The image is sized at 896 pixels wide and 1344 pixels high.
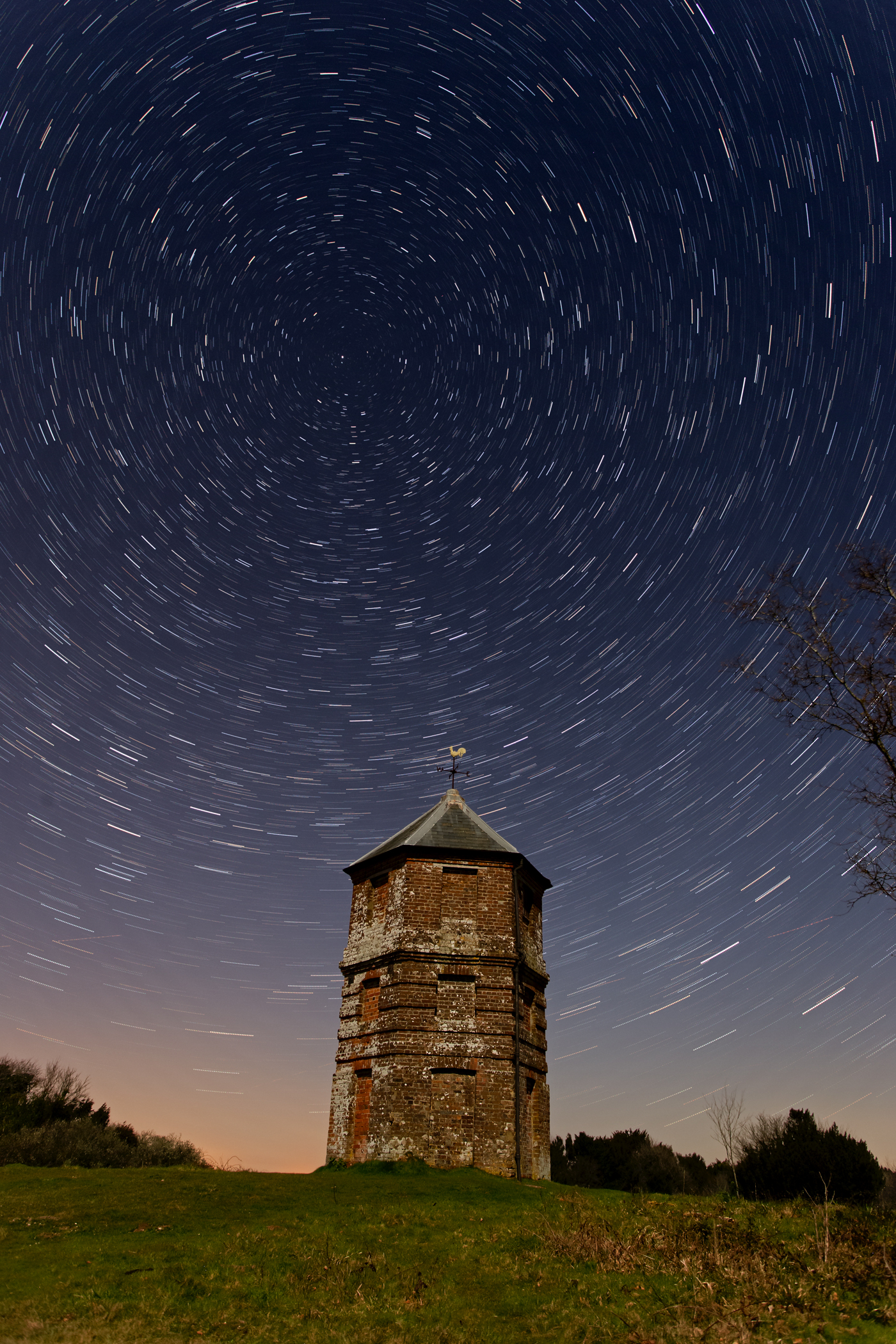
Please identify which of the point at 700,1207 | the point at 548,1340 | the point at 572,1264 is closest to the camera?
the point at 548,1340

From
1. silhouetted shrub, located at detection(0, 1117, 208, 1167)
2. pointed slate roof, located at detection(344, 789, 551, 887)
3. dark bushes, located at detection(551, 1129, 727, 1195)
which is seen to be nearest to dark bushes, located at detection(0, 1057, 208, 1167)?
Result: silhouetted shrub, located at detection(0, 1117, 208, 1167)

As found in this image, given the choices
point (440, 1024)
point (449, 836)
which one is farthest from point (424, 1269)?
point (449, 836)

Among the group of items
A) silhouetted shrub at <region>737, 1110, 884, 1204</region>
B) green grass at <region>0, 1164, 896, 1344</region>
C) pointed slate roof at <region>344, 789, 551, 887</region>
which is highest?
pointed slate roof at <region>344, 789, 551, 887</region>

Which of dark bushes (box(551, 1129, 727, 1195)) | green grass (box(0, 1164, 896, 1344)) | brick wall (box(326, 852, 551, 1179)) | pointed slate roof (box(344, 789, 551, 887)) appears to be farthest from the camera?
dark bushes (box(551, 1129, 727, 1195))

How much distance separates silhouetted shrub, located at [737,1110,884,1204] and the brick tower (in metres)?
8.58

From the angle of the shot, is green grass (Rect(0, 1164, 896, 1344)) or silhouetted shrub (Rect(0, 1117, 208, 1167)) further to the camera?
silhouetted shrub (Rect(0, 1117, 208, 1167))

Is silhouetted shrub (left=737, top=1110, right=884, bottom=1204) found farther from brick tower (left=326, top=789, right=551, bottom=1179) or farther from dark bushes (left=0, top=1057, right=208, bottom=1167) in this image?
dark bushes (left=0, top=1057, right=208, bottom=1167)

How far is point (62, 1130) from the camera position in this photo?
83.9ft

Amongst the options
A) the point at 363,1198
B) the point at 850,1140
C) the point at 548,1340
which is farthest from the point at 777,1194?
the point at 548,1340

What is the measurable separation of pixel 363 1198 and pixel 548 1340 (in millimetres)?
8361

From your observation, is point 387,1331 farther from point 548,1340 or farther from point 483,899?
point 483,899

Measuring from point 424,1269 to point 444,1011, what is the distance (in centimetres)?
1095

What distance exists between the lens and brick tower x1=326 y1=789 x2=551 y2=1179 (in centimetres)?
2078

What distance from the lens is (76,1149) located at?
77.8 ft
